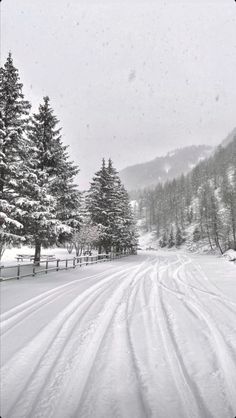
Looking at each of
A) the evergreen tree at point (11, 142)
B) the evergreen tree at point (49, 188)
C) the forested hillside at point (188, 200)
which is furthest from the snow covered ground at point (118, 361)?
the forested hillside at point (188, 200)

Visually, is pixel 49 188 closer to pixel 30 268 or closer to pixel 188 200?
pixel 30 268

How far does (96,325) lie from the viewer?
5371 mm

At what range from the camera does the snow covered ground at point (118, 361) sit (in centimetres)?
270

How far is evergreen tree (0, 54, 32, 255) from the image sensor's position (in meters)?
13.5

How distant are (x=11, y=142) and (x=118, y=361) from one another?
1349cm

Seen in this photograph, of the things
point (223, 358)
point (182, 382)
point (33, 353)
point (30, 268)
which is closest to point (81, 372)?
point (33, 353)

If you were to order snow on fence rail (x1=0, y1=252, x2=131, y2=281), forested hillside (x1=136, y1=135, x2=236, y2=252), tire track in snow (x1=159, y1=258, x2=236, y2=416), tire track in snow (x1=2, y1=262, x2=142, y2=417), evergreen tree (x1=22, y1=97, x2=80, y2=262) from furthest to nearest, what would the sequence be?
forested hillside (x1=136, y1=135, x2=236, y2=252) < evergreen tree (x1=22, y1=97, x2=80, y2=262) < snow on fence rail (x1=0, y1=252, x2=131, y2=281) < tire track in snow (x1=2, y1=262, x2=142, y2=417) < tire track in snow (x1=159, y1=258, x2=236, y2=416)

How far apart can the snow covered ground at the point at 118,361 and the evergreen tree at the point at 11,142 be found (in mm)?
8272

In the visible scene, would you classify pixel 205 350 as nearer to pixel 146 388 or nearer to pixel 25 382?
pixel 146 388

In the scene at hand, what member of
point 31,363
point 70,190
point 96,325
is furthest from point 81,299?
point 70,190

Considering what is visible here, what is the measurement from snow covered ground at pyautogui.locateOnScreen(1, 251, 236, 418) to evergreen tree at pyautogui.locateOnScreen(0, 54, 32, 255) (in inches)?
326

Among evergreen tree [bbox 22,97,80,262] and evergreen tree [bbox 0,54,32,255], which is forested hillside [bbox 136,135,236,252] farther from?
evergreen tree [bbox 0,54,32,255]

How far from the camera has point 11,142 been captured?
14.0 metres

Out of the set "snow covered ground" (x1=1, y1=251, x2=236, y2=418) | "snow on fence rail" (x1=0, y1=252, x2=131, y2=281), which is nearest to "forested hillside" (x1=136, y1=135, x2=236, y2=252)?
"snow on fence rail" (x1=0, y1=252, x2=131, y2=281)
